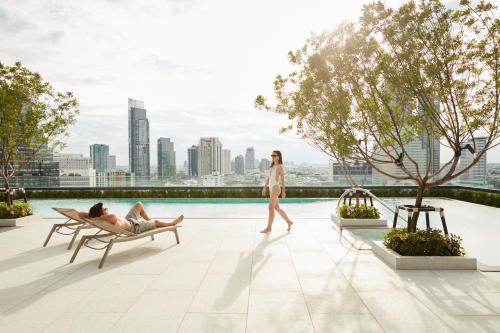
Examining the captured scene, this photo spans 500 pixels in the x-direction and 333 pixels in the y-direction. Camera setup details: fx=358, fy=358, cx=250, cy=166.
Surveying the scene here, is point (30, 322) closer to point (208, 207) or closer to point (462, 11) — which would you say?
point (462, 11)

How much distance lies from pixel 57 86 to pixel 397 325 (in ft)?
33.9

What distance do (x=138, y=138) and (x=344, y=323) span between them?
124m

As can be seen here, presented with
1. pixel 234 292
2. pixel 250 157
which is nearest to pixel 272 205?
pixel 234 292

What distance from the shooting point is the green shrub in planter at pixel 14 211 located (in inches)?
346

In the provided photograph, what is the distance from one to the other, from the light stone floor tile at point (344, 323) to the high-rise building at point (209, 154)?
4970cm

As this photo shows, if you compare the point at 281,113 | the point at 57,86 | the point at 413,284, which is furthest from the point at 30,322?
the point at 57,86

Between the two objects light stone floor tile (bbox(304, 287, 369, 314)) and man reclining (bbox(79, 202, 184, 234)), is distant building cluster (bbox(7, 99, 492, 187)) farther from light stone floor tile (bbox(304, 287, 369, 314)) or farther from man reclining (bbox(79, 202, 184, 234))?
man reclining (bbox(79, 202, 184, 234))

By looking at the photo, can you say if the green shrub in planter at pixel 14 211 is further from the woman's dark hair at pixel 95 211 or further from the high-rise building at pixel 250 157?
the high-rise building at pixel 250 157

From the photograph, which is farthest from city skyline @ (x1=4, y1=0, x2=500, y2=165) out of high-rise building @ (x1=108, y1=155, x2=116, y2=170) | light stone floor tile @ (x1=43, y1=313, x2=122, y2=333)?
high-rise building @ (x1=108, y1=155, x2=116, y2=170)

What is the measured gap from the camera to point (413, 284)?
4.30 metres

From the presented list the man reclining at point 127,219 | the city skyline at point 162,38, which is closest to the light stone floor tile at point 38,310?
the man reclining at point 127,219

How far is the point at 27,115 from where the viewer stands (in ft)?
30.7

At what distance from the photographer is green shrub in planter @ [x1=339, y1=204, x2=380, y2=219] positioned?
828 cm

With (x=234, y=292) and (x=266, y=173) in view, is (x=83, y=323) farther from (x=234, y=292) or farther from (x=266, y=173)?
(x=266, y=173)
